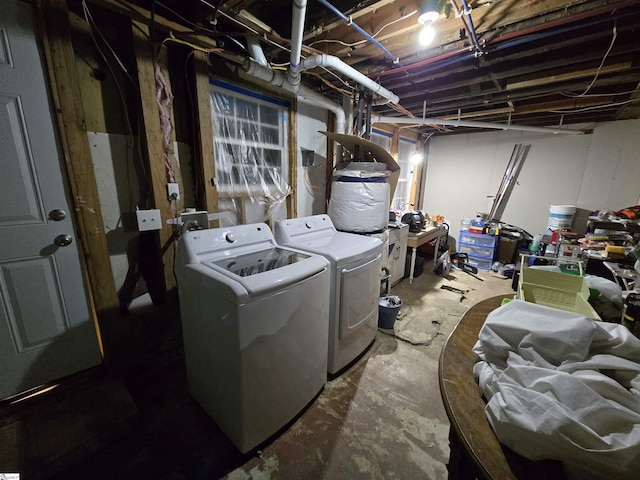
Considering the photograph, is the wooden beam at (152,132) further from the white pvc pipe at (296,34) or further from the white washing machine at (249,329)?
the white pvc pipe at (296,34)

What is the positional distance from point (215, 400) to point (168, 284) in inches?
35.6

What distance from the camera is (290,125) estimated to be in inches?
96.8

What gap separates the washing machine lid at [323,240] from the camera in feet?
5.68

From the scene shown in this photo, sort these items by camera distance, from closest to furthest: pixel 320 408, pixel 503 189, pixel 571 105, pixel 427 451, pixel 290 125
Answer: pixel 427 451 → pixel 320 408 → pixel 290 125 → pixel 571 105 → pixel 503 189

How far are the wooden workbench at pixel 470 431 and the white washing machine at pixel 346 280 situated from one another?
31.5 inches

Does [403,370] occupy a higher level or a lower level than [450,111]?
lower

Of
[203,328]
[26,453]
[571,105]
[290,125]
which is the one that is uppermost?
→ [571,105]

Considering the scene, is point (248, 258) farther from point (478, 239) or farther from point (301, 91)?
point (478, 239)

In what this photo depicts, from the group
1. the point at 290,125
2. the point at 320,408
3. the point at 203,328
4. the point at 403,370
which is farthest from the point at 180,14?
the point at 403,370

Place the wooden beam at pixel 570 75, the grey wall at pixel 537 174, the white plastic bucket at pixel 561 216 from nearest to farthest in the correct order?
1. the wooden beam at pixel 570 75
2. the grey wall at pixel 537 174
3. the white plastic bucket at pixel 561 216

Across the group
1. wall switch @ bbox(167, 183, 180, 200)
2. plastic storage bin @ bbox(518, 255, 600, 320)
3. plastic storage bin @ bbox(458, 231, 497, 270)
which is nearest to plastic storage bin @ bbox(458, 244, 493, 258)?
plastic storage bin @ bbox(458, 231, 497, 270)

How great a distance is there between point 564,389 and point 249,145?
230 cm

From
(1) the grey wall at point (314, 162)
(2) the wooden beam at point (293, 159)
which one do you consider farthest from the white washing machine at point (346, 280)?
(1) the grey wall at point (314, 162)

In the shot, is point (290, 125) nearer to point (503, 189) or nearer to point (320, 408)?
point (320, 408)
